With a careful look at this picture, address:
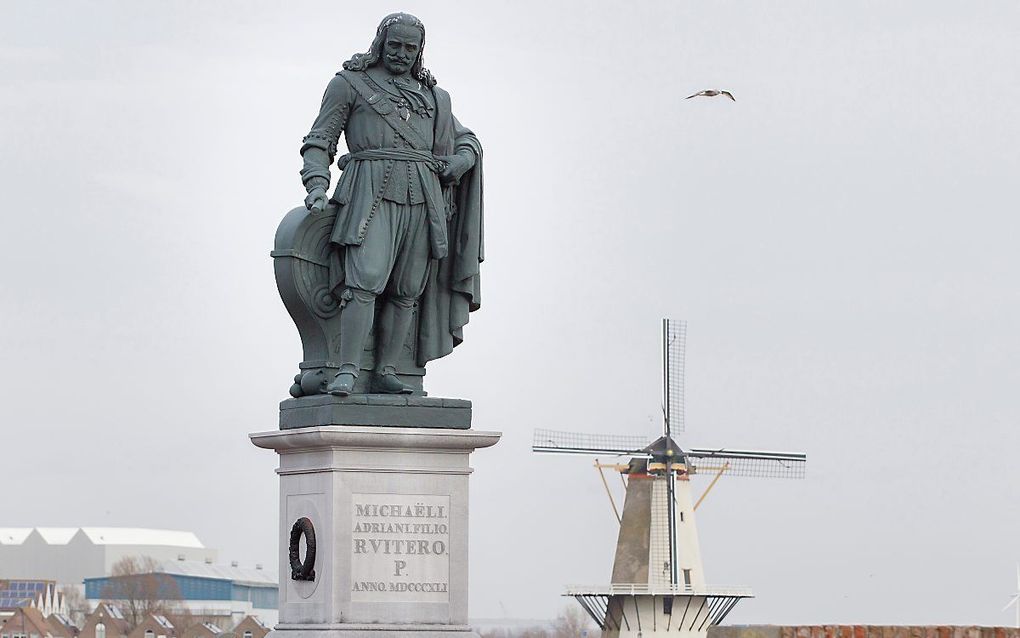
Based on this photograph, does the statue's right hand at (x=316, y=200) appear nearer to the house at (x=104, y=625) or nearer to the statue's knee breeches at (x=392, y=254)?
the statue's knee breeches at (x=392, y=254)

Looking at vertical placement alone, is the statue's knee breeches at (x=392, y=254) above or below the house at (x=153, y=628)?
below

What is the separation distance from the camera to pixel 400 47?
18.2m

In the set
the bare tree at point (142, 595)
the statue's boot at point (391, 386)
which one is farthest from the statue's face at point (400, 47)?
the bare tree at point (142, 595)

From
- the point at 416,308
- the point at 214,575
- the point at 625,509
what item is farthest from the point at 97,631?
the point at 416,308

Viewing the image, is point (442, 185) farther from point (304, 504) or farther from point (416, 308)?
point (304, 504)

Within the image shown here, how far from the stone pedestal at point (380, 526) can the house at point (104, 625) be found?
9033cm

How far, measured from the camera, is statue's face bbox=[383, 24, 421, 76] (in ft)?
59.8

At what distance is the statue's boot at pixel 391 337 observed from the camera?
18250 millimetres

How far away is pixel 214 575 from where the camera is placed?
170 meters

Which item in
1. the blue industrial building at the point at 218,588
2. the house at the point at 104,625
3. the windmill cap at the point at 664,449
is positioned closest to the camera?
the windmill cap at the point at 664,449

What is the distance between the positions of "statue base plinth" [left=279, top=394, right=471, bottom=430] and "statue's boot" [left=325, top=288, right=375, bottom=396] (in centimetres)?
9

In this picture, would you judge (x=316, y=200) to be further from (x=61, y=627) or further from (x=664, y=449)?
(x=61, y=627)

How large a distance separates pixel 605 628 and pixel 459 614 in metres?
43.7

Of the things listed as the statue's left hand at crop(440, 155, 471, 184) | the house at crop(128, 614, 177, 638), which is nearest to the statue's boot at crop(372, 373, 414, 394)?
the statue's left hand at crop(440, 155, 471, 184)
